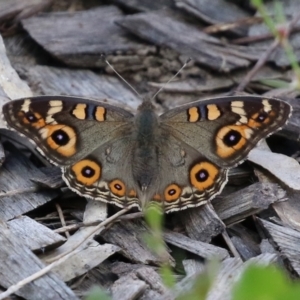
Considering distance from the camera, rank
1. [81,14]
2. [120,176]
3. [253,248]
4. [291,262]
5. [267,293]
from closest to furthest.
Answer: [267,293] → [291,262] → [253,248] → [120,176] → [81,14]

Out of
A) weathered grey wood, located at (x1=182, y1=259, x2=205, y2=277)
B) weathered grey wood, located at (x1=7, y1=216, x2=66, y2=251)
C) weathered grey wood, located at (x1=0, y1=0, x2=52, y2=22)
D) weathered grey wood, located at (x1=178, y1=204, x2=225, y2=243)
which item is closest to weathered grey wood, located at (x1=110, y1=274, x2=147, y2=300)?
weathered grey wood, located at (x1=182, y1=259, x2=205, y2=277)

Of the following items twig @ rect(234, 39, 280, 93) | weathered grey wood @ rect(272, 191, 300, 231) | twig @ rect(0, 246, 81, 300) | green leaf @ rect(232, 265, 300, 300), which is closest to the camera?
green leaf @ rect(232, 265, 300, 300)

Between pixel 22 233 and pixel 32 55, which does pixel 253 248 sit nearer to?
pixel 22 233

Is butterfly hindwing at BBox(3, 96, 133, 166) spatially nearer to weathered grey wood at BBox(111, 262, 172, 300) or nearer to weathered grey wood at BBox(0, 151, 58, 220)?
weathered grey wood at BBox(0, 151, 58, 220)

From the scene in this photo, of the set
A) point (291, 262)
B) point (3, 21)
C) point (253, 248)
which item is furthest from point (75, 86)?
point (291, 262)

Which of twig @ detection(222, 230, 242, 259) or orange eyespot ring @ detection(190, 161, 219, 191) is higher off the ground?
orange eyespot ring @ detection(190, 161, 219, 191)

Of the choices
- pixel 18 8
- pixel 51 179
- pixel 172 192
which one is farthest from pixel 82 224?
pixel 18 8

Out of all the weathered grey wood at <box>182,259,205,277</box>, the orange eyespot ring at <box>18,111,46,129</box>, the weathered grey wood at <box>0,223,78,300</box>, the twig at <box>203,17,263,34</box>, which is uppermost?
the twig at <box>203,17,263,34</box>
